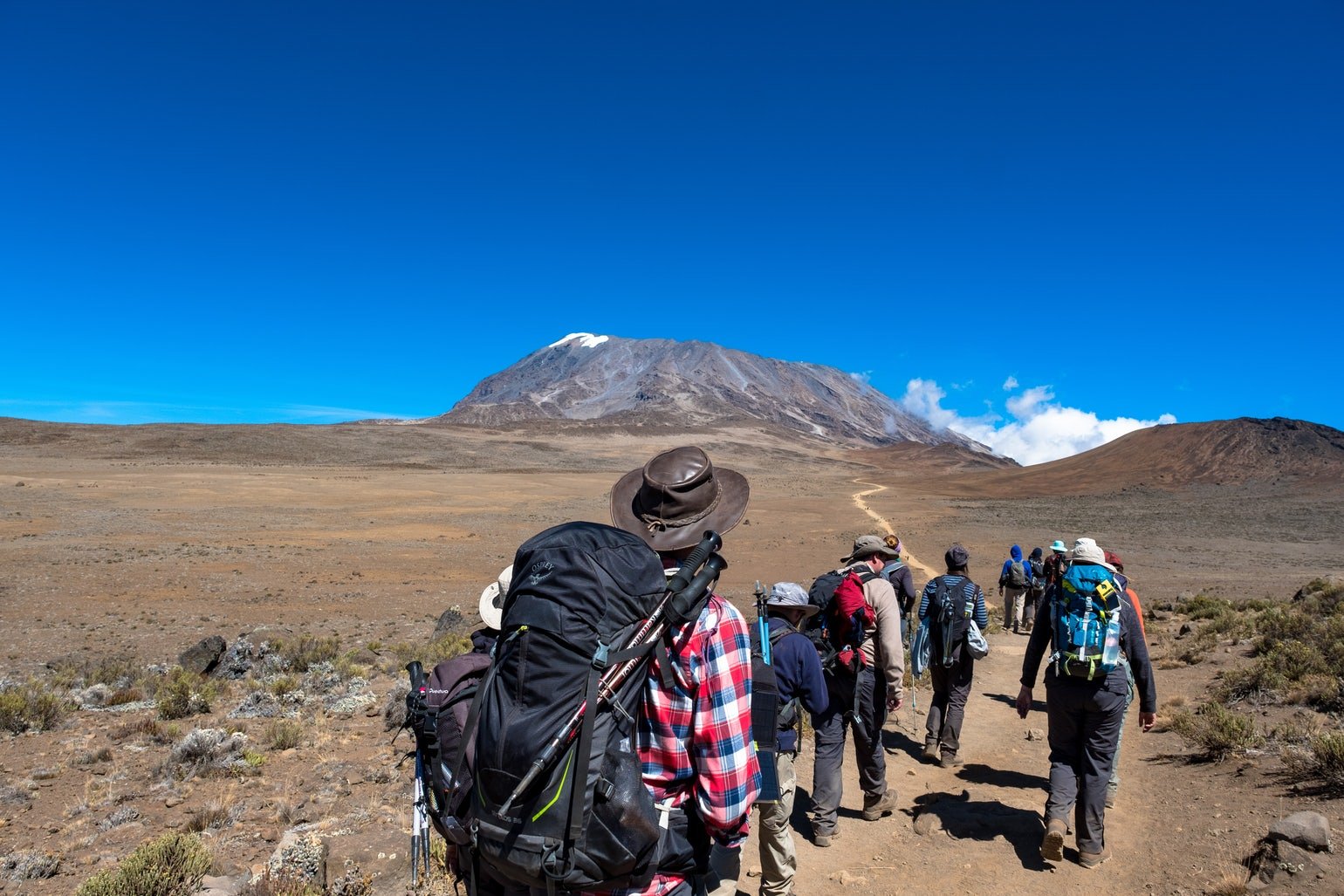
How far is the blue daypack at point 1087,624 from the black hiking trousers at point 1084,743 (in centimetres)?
13

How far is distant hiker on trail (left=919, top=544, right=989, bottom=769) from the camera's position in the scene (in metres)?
6.37

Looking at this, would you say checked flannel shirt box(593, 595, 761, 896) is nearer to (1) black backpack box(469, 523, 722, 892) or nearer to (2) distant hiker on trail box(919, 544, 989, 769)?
(1) black backpack box(469, 523, 722, 892)

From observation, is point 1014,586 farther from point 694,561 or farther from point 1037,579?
point 694,561

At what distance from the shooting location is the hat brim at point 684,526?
7.72ft

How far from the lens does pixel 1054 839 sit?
461cm

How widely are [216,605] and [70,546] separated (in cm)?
1146

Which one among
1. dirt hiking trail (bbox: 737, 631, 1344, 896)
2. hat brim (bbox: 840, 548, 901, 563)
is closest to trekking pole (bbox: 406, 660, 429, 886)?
dirt hiking trail (bbox: 737, 631, 1344, 896)

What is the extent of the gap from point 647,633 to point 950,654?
5179 millimetres

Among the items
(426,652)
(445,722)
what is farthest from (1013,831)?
(426,652)

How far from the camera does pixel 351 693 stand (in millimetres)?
9156

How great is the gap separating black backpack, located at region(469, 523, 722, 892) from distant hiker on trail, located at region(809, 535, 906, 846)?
10.2 ft

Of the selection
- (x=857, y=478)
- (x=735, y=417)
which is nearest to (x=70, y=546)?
(x=857, y=478)

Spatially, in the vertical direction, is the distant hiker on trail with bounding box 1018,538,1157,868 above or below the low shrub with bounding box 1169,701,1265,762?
above

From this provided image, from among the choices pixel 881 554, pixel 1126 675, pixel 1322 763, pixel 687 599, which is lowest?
pixel 1322 763
